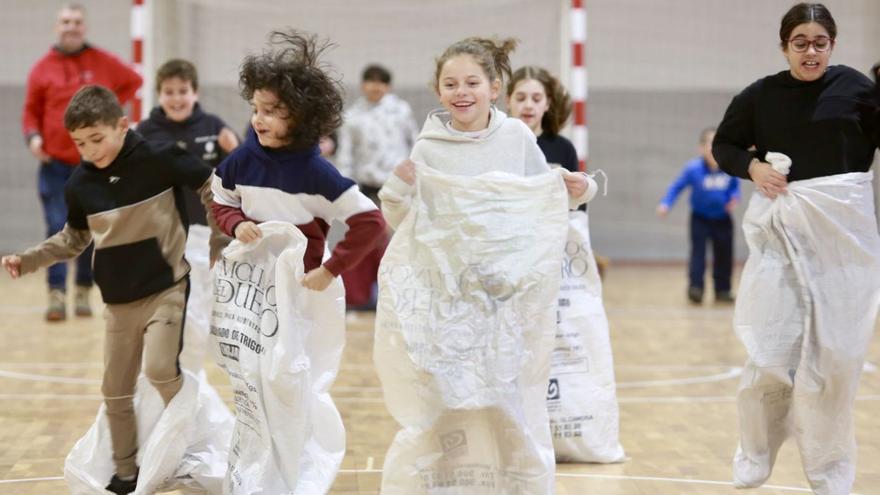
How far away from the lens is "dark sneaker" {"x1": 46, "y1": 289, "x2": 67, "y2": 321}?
882 cm

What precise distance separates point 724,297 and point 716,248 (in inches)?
16.9

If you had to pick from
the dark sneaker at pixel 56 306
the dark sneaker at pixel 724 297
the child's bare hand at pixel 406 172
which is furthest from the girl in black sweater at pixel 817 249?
the dark sneaker at pixel 724 297

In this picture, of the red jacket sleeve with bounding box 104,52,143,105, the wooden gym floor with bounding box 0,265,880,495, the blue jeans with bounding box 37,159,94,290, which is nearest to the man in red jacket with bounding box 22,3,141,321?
the blue jeans with bounding box 37,159,94,290

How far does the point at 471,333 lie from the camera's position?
3.57 m

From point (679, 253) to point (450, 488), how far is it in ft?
35.2

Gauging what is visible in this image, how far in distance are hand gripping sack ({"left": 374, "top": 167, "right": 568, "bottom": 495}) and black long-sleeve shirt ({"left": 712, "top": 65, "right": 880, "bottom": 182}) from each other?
2.84ft

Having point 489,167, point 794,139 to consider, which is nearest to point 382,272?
point 489,167

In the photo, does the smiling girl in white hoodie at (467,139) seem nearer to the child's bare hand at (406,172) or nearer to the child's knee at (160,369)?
the child's bare hand at (406,172)

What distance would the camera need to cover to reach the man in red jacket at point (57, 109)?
843cm

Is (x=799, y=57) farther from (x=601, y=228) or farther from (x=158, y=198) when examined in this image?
(x=601, y=228)

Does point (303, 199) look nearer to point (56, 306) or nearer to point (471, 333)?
point (471, 333)

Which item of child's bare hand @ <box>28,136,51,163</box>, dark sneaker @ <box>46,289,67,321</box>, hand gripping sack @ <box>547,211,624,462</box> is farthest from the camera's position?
dark sneaker @ <box>46,289,67,321</box>

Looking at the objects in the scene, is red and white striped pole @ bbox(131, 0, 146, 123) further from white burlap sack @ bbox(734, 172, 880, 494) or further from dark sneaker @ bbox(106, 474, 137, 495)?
white burlap sack @ bbox(734, 172, 880, 494)

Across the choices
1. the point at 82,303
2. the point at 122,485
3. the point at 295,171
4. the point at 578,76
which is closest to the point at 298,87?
the point at 295,171
